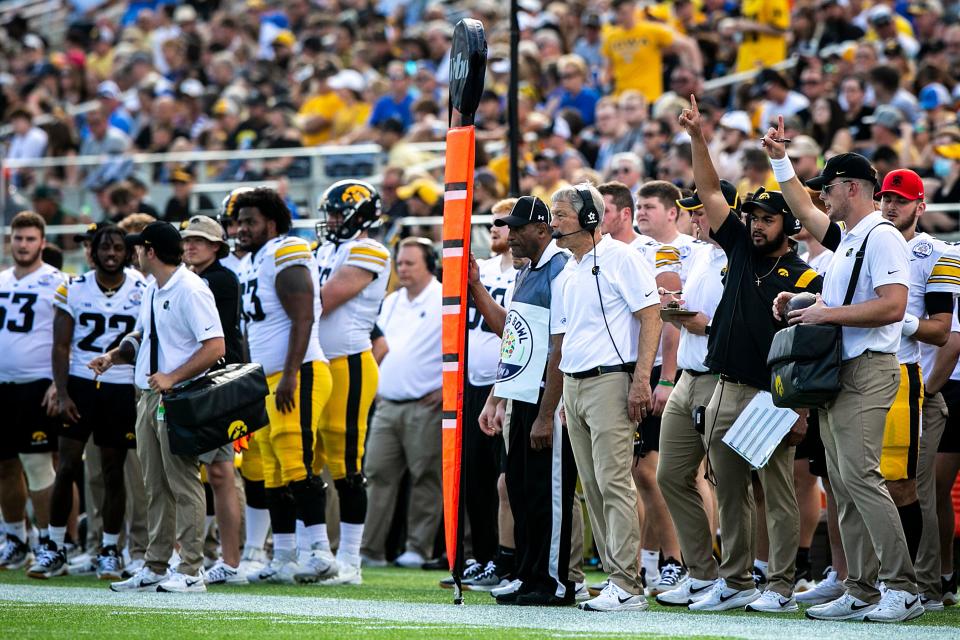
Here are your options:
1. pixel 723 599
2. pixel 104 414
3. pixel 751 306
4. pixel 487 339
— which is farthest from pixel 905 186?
pixel 104 414

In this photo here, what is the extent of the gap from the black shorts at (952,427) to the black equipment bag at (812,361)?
1.60 m

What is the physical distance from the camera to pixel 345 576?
32.5 feet

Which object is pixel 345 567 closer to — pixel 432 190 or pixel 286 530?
pixel 286 530

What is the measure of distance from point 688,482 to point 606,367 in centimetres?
91

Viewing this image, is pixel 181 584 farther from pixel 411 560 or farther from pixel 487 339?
pixel 411 560

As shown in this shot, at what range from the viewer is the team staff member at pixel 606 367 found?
7.79 meters

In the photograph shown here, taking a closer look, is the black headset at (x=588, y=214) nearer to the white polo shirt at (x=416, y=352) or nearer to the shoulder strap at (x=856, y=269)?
the shoulder strap at (x=856, y=269)

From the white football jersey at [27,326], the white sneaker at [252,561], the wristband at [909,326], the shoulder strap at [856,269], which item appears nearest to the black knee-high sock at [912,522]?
the wristband at [909,326]

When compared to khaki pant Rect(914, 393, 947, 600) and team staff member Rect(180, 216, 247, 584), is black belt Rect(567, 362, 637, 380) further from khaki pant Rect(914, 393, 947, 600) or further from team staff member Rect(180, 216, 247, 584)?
team staff member Rect(180, 216, 247, 584)

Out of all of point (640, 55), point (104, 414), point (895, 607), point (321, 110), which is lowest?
point (895, 607)

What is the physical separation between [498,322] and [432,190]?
5.14m

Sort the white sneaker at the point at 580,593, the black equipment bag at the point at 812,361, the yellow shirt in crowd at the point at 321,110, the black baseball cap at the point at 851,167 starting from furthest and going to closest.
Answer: the yellow shirt in crowd at the point at 321,110, the white sneaker at the point at 580,593, the black baseball cap at the point at 851,167, the black equipment bag at the point at 812,361

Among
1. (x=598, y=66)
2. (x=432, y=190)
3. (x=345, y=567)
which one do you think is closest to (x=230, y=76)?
(x=598, y=66)

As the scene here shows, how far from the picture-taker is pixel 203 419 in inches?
339
